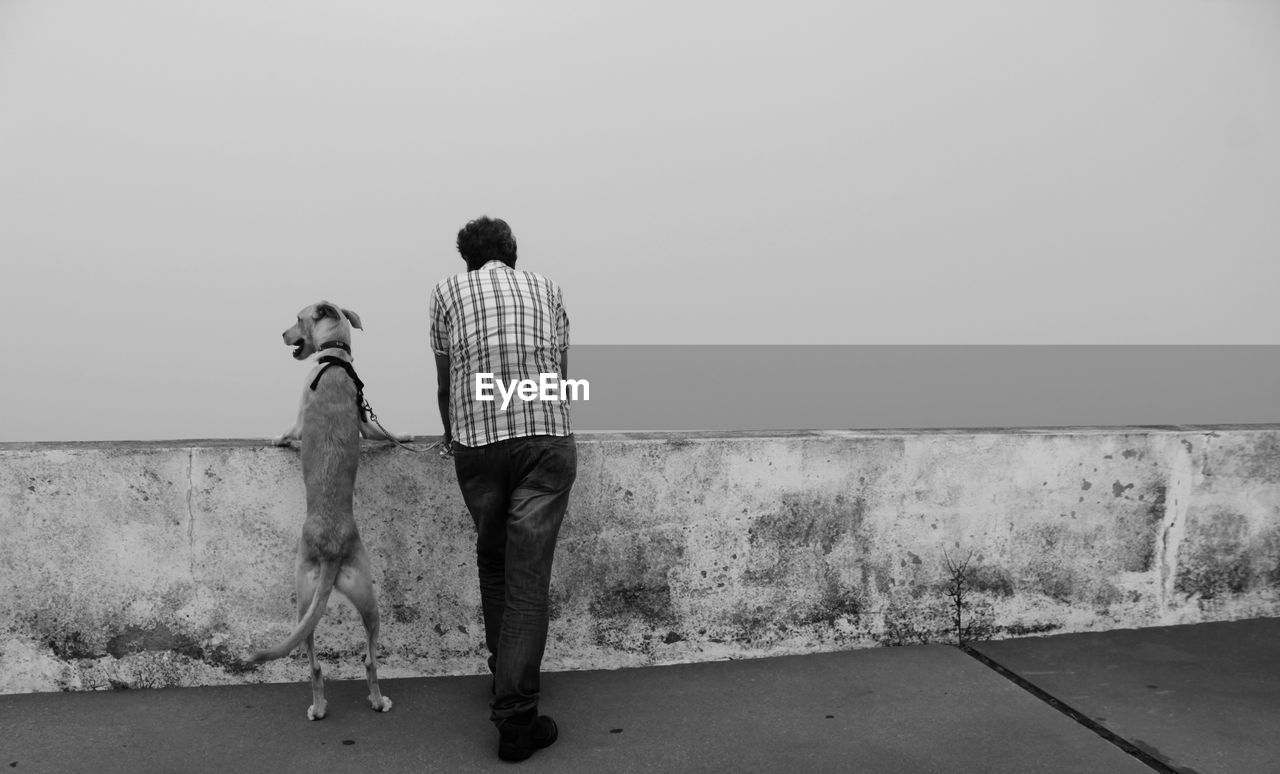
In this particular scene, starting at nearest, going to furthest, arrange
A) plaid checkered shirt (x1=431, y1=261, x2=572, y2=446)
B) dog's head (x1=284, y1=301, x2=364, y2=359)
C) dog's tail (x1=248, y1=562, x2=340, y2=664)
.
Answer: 1. dog's tail (x1=248, y1=562, x2=340, y2=664)
2. plaid checkered shirt (x1=431, y1=261, x2=572, y2=446)
3. dog's head (x1=284, y1=301, x2=364, y2=359)

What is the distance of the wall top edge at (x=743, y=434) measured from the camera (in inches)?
144

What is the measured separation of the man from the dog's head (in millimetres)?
476

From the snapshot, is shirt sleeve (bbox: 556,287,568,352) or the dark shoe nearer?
the dark shoe

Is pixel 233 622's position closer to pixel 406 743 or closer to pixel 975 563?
pixel 406 743

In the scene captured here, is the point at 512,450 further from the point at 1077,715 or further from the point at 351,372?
the point at 1077,715

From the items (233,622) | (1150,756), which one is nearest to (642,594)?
(233,622)

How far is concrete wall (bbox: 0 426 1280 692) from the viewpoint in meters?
3.58

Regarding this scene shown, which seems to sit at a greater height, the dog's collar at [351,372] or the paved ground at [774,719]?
the dog's collar at [351,372]

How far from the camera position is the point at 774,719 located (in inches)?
131

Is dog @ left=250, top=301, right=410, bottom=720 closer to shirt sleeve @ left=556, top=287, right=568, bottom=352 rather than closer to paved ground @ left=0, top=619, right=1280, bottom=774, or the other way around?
paved ground @ left=0, top=619, right=1280, bottom=774

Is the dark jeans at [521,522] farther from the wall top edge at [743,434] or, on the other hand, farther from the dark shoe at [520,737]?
the wall top edge at [743,434]

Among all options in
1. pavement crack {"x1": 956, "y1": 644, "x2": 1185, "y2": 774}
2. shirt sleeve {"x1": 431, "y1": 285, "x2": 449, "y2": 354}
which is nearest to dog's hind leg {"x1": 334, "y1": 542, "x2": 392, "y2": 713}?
shirt sleeve {"x1": 431, "y1": 285, "x2": 449, "y2": 354}

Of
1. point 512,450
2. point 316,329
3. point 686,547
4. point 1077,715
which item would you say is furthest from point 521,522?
point 1077,715

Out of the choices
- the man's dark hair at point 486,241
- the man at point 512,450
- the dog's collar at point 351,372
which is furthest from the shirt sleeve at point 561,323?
the dog's collar at point 351,372
